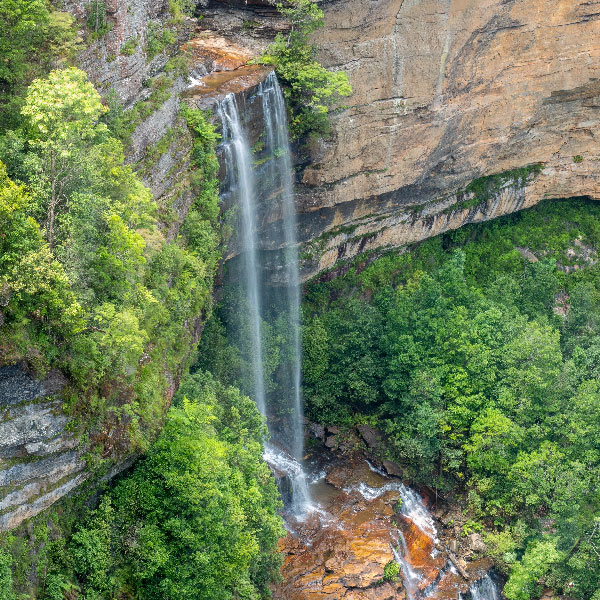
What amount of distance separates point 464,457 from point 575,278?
12.0m

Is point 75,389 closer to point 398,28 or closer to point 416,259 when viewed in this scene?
point 398,28

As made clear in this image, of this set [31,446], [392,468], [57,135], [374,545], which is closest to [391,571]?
[374,545]

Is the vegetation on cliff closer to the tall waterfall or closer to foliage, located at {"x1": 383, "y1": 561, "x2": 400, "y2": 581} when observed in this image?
the tall waterfall

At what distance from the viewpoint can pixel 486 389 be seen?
28.0 m

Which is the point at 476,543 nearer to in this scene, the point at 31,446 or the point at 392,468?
the point at 392,468

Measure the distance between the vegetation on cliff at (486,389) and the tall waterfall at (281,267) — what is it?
94 centimetres

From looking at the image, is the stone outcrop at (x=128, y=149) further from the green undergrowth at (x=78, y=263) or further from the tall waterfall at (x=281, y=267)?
the tall waterfall at (x=281, y=267)

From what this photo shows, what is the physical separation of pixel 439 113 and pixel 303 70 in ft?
20.8

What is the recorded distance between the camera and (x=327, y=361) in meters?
29.9

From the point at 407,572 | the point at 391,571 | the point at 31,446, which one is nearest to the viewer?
the point at 31,446

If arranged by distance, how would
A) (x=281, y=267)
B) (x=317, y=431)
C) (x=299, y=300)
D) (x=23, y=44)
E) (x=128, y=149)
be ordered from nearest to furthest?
(x=23, y=44)
(x=128, y=149)
(x=281, y=267)
(x=317, y=431)
(x=299, y=300)

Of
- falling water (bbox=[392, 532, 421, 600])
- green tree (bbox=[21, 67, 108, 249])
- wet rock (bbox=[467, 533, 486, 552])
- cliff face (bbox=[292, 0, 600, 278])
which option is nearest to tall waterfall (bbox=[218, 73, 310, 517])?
cliff face (bbox=[292, 0, 600, 278])

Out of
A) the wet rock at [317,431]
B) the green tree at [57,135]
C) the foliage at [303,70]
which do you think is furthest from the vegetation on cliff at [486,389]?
the green tree at [57,135]

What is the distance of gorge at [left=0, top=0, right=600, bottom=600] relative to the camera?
49.2 ft
